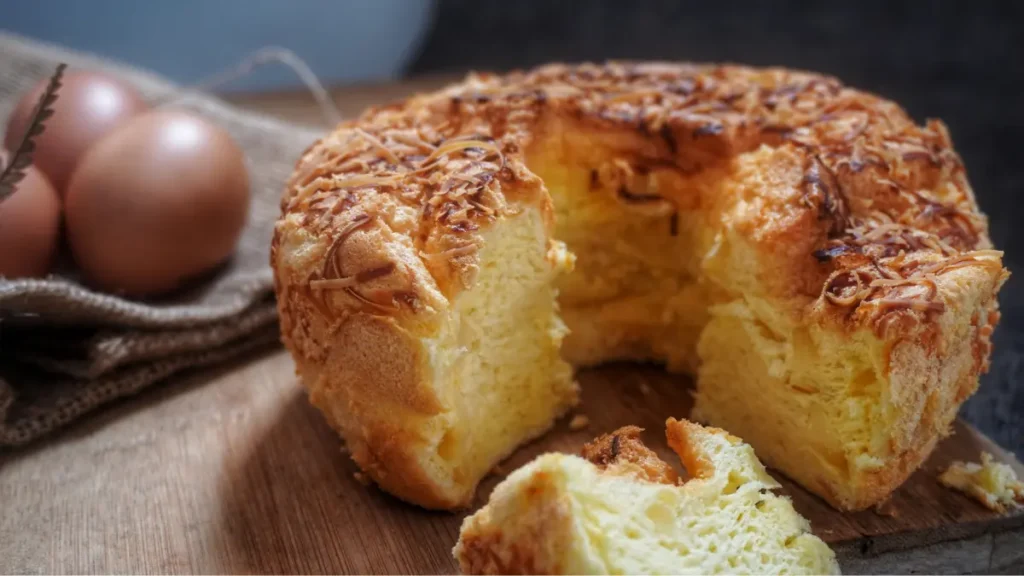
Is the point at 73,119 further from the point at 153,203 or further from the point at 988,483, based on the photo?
the point at 988,483

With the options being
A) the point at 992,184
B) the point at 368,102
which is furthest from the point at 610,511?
the point at 368,102

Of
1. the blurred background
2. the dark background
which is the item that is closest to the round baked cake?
the dark background

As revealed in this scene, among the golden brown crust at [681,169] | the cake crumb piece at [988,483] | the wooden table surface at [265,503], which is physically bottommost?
the wooden table surface at [265,503]

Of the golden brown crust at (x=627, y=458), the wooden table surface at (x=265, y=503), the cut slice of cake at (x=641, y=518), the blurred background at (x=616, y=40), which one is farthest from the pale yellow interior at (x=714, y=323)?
the blurred background at (x=616, y=40)

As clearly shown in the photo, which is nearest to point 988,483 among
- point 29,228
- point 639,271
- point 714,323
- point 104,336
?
point 714,323

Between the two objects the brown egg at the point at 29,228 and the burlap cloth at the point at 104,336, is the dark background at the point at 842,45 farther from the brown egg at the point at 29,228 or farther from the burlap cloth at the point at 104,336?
the brown egg at the point at 29,228

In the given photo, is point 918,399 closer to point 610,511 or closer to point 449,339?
point 610,511
